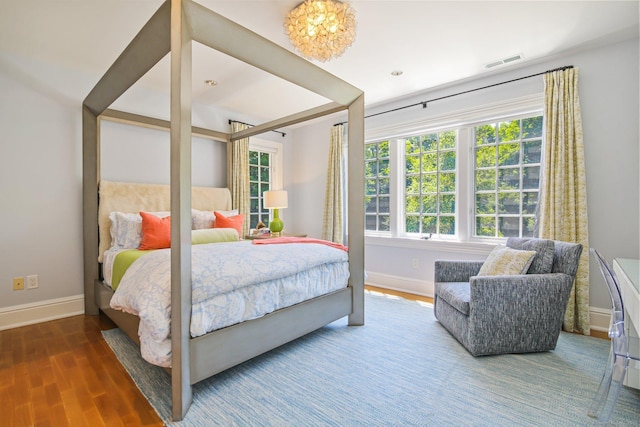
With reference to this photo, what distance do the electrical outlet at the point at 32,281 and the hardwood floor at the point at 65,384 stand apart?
40cm

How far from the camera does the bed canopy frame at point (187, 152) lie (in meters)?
1.59

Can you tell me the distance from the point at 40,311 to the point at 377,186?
401 centimetres

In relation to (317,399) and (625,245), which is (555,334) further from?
(317,399)

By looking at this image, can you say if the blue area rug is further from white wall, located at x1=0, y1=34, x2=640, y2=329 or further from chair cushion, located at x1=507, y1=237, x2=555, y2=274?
white wall, located at x1=0, y1=34, x2=640, y2=329

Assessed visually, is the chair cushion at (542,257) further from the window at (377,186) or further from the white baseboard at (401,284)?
the window at (377,186)

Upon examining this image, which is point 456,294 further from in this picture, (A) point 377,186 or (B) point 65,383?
(B) point 65,383

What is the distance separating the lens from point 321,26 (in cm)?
217

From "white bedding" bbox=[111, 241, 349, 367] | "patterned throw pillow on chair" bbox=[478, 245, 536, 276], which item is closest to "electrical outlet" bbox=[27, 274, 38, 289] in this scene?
"white bedding" bbox=[111, 241, 349, 367]

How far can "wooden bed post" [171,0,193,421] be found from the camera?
1569 millimetres

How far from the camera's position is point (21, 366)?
2096 millimetres

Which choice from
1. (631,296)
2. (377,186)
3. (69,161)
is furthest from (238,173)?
(631,296)

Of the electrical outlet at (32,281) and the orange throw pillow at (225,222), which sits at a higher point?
the orange throw pillow at (225,222)

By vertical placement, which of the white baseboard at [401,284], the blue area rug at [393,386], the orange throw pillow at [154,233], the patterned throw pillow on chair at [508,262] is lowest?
the blue area rug at [393,386]

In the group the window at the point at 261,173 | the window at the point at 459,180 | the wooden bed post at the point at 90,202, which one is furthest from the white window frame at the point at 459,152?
the wooden bed post at the point at 90,202
